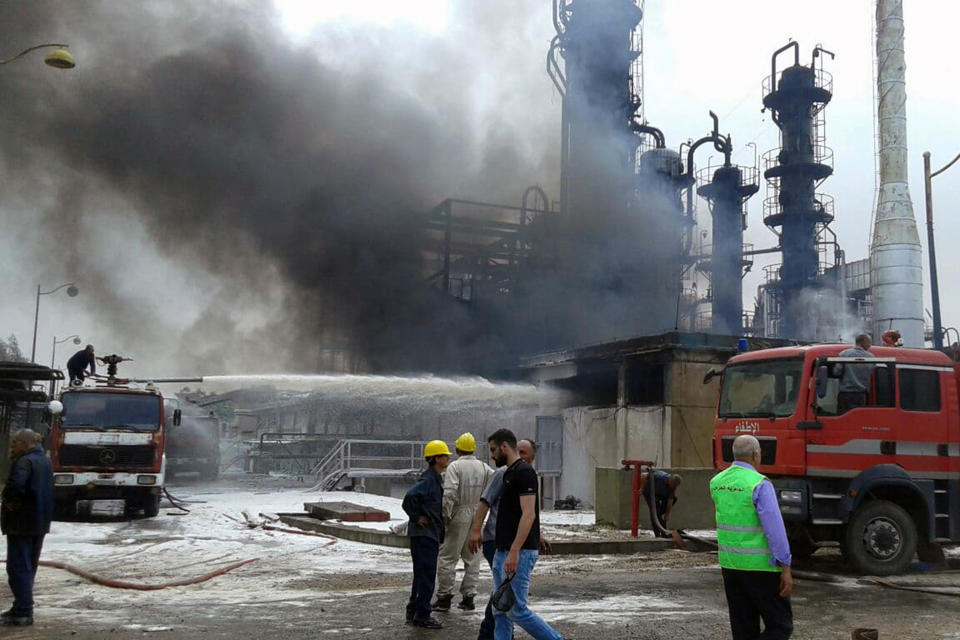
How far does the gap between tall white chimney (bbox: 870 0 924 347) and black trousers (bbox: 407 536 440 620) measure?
1892 cm

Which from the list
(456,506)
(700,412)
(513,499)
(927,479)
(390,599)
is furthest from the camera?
(700,412)

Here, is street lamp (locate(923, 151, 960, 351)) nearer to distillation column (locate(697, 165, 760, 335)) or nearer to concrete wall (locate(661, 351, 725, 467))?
concrete wall (locate(661, 351, 725, 467))

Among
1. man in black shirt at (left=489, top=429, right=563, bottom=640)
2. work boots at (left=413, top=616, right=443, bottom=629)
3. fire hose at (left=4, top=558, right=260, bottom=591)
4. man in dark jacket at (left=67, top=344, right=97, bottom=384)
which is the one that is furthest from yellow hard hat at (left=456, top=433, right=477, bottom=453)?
man in dark jacket at (left=67, top=344, right=97, bottom=384)

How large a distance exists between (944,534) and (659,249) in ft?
98.8

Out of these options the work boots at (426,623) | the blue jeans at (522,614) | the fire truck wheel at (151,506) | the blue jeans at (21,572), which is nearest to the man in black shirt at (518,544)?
the blue jeans at (522,614)

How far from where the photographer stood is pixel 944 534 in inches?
417

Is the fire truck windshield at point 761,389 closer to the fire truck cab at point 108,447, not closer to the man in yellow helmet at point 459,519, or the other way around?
the man in yellow helmet at point 459,519

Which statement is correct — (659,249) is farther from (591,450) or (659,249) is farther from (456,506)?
(456,506)

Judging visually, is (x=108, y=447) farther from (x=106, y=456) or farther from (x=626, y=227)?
(x=626, y=227)

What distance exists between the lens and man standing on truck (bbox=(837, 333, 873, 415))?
10312 mm

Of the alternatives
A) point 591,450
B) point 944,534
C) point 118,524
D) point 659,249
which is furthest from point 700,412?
point 659,249

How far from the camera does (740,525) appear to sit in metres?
4.95

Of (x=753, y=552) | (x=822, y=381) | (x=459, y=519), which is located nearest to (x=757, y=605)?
(x=753, y=552)

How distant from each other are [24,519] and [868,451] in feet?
29.4
